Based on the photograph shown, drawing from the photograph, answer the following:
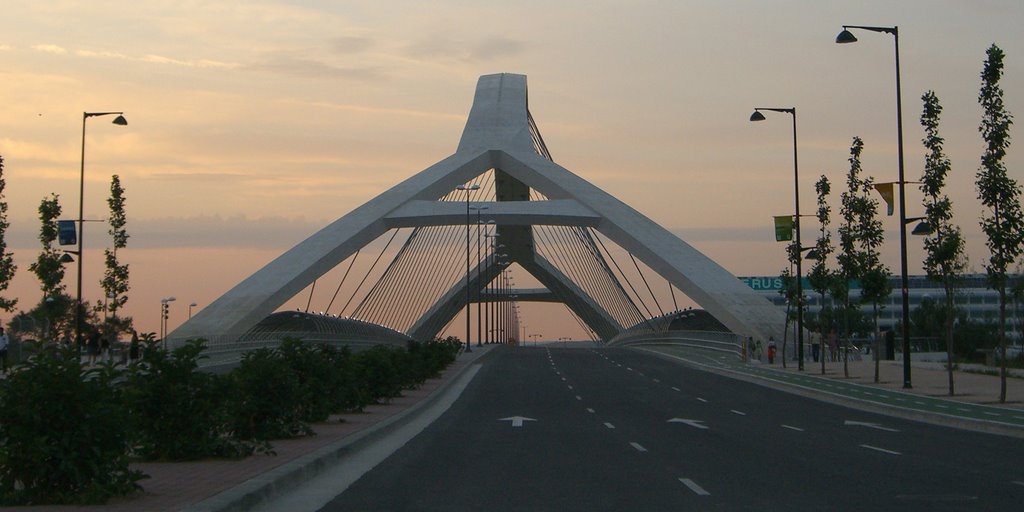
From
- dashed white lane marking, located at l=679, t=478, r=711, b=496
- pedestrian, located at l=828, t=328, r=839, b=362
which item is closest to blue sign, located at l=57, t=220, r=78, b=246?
dashed white lane marking, located at l=679, t=478, r=711, b=496

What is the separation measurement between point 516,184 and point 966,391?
6107 cm

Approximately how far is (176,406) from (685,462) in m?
6.59

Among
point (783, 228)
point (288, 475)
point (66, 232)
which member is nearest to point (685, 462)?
point (288, 475)

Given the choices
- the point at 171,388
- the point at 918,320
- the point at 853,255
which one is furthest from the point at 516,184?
the point at 171,388

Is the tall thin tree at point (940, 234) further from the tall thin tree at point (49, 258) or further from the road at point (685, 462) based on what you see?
the tall thin tree at point (49, 258)

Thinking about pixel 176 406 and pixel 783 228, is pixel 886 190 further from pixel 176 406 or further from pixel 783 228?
pixel 176 406

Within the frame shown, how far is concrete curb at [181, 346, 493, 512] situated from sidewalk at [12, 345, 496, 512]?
9cm

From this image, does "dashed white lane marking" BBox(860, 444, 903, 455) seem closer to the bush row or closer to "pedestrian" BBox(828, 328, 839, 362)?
the bush row

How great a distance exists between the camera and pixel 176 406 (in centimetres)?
1439

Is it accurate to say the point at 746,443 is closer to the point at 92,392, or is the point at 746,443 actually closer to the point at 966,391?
the point at 92,392

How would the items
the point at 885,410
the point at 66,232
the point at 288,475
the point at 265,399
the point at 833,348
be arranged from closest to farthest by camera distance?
1. the point at 288,475
2. the point at 265,399
3. the point at 885,410
4. the point at 66,232
5. the point at 833,348

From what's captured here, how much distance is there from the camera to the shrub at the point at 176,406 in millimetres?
14266

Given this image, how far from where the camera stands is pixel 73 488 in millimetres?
10508

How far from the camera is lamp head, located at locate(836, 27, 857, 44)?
110 feet
